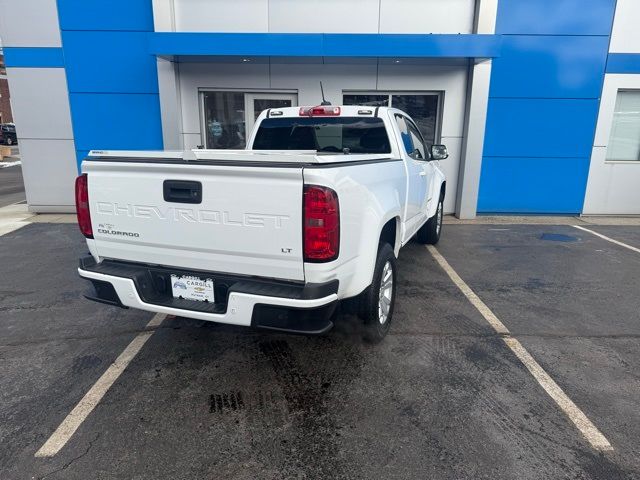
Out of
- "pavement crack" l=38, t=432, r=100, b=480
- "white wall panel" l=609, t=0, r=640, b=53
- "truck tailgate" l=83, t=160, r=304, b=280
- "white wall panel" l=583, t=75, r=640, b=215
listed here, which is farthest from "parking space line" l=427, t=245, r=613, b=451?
"white wall panel" l=609, t=0, r=640, b=53

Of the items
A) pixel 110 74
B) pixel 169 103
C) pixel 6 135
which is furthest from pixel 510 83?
pixel 6 135

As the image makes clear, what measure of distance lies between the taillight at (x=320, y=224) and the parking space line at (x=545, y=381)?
195 centimetres

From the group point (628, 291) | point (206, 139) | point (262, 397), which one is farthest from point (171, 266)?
point (206, 139)

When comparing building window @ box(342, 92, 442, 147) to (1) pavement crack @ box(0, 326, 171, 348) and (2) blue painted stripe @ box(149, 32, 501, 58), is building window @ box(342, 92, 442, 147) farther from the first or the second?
(1) pavement crack @ box(0, 326, 171, 348)

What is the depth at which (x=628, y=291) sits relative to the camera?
5.32m

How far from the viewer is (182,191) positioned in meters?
3.00

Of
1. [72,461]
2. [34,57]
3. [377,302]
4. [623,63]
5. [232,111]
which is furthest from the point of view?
[232,111]

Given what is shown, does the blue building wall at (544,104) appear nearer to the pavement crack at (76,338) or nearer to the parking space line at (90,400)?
the pavement crack at (76,338)

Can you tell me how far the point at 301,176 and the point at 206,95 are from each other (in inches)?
284

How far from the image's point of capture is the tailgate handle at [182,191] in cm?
296

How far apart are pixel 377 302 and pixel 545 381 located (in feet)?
4.59

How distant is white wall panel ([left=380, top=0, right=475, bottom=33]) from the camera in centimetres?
851

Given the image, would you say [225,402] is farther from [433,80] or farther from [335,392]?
[433,80]

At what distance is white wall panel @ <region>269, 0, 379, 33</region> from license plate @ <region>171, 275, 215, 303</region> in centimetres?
694
